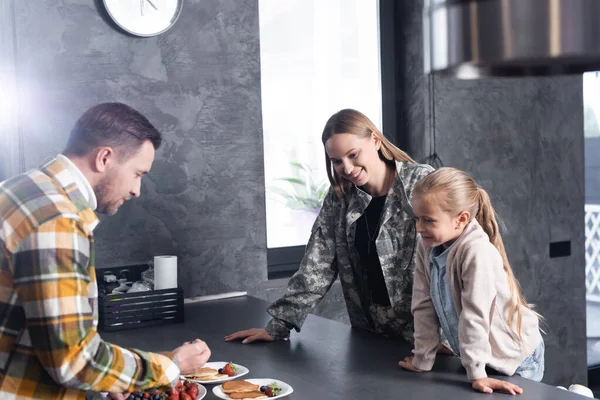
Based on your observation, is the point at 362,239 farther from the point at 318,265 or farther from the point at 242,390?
the point at 242,390

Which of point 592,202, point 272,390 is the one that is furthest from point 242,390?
point 592,202

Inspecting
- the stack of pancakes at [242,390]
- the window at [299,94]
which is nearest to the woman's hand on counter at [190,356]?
the stack of pancakes at [242,390]

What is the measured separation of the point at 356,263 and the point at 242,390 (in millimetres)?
800

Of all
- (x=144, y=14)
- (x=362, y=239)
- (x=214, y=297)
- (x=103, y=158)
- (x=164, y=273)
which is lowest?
(x=214, y=297)

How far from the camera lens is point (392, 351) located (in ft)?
7.45

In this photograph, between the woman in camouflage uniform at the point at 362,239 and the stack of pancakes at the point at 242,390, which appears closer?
the stack of pancakes at the point at 242,390

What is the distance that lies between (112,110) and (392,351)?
3.70 feet

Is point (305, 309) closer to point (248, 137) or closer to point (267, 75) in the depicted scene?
point (248, 137)

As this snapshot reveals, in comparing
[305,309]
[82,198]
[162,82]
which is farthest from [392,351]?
[162,82]

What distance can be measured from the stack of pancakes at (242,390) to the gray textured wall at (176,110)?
1220 millimetres

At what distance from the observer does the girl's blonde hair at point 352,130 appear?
8.13ft

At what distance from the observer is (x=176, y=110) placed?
Result: 3113 mm

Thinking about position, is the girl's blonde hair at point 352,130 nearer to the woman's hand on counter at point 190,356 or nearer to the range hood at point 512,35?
the woman's hand on counter at point 190,356

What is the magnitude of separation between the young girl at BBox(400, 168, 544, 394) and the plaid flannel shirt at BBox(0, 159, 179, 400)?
860mm
